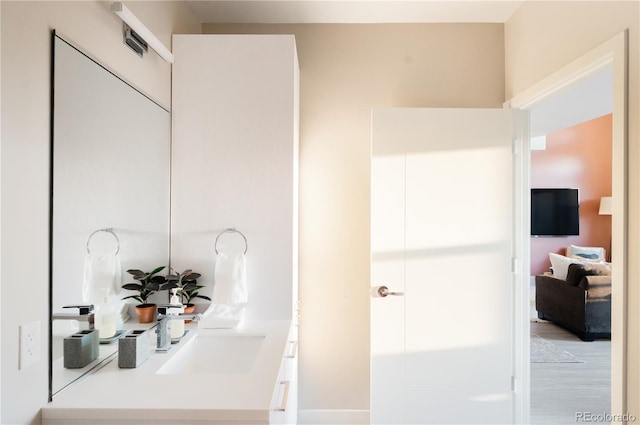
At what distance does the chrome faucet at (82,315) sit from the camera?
1.19 metres

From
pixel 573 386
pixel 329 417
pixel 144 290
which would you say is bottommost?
pixel 573 386

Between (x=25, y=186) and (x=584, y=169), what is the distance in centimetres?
768

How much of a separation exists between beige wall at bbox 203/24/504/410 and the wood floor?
4.54 ft

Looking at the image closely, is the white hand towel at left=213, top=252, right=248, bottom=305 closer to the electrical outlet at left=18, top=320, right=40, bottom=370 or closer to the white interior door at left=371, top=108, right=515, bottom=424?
the white interior door at left=371, top=108, right=515, bottom=424

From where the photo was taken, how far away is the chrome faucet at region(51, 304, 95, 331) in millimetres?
1192

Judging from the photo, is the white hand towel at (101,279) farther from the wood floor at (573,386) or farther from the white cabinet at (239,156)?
the wood floor at (573,386)

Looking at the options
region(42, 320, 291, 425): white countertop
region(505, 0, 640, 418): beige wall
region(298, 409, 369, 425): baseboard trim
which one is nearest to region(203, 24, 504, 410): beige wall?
region(298, 409, 369, 425): baseboard trim

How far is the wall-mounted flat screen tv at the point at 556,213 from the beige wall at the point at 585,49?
4.87 meters

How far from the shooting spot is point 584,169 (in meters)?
6.68

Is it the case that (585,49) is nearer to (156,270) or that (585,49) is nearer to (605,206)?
(156,270)

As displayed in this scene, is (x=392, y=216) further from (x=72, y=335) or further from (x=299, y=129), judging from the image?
(x=72, y=335)

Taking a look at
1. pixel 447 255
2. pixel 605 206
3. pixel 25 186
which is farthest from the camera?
pixel 605 206

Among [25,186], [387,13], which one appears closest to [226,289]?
[25,186]

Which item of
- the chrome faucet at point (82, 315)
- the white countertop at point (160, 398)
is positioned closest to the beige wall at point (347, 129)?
the white countertop at point (160, 398)
